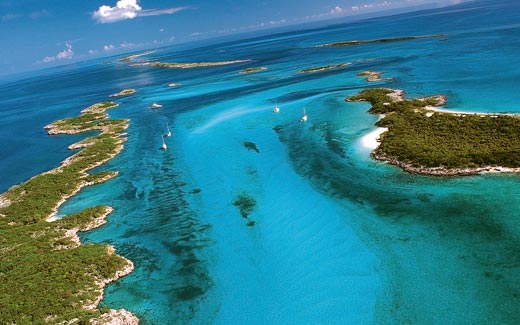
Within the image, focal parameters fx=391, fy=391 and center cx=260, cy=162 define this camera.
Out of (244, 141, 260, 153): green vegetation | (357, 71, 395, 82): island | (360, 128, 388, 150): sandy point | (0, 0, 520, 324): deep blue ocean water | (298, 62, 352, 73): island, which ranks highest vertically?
(298, 62, 352, 73): island

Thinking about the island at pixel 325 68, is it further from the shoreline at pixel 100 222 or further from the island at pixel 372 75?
the shoreline at pixel 100 222

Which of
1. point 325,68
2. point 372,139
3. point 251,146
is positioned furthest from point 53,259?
point 325,68

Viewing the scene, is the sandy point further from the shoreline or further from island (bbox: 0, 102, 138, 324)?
island (bbox: 0, 102, 138, 324)

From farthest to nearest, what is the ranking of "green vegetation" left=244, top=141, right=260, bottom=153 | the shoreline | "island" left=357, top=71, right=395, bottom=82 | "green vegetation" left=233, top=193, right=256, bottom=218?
"island" left=357, top=71, right=395, bottom=82 < "green vegetation" left=244, top=141, right=260, bottom=153 < "green vegetation" left=233, top=193, right=256, bottom=218 < the shoreline

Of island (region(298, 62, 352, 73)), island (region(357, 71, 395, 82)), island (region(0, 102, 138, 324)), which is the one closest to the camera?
island (region(0, 102, 138, 324))

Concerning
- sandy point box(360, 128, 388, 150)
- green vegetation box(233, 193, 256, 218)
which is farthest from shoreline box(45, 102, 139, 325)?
sandy point box(360, 128, 388, 150)

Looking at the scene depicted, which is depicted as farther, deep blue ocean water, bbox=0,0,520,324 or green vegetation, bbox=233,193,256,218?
green vegetation, bbox=233,193,256,218

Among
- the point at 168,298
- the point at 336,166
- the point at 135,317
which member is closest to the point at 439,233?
the point at 336,166
